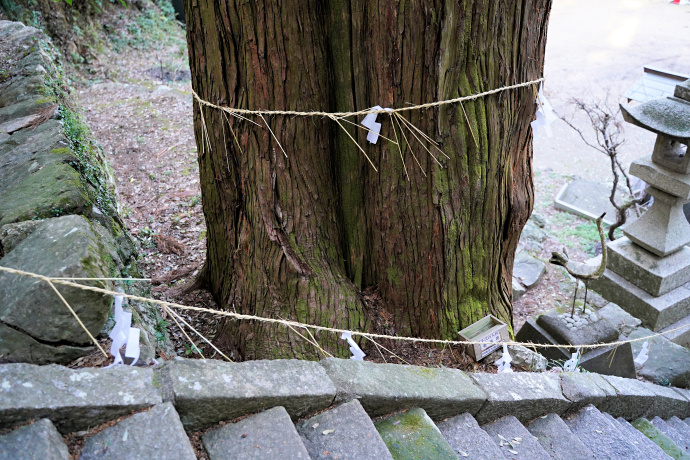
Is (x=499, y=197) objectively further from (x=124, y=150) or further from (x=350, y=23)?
(x=124, y=150)

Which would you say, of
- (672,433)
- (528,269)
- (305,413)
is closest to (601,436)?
(672,433)

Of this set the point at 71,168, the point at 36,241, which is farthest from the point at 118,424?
the point at 71,168

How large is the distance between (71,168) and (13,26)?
3.04m

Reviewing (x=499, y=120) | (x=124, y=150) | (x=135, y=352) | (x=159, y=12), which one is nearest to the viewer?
(x=135, y=352)

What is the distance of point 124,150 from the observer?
5086mm

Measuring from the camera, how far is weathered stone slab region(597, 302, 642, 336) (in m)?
4.75

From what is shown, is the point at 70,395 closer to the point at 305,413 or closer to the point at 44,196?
the point at 305,413

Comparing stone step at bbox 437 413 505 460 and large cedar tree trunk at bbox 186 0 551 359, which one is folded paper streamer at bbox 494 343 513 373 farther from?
stone step at bbox 437 413 505 460

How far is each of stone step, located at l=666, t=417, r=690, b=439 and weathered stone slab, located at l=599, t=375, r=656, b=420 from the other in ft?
1.09

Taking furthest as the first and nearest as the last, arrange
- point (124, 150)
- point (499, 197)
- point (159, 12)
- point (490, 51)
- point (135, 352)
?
1. point (159, 12)
2. point (124, 150)
3. point (499, 197)
4. point (490, 51)
5. point (135, 352)

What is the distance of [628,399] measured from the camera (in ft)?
9.10

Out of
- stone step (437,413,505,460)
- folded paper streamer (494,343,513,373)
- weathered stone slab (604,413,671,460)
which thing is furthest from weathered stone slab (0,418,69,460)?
weathered stone slab (604,413,671,460)

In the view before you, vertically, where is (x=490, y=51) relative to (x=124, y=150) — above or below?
above

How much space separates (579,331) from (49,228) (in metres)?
3.26
